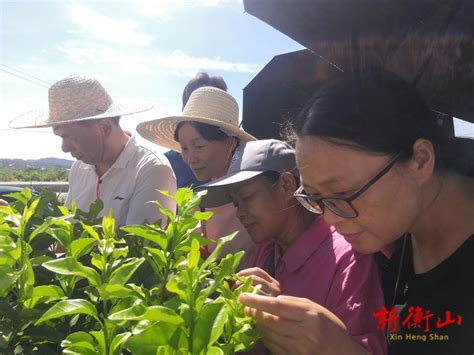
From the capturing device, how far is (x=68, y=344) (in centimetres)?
61

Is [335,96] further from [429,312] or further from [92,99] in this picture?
[92,99]

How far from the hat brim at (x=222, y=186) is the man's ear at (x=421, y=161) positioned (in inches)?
23.5

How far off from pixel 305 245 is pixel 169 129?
1833 mm

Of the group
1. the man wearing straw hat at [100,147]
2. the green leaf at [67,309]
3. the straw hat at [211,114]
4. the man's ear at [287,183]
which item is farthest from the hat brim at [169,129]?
the green leaf at [67,309]

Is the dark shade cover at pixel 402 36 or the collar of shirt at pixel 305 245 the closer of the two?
the dark shade cover at pixel 402 36

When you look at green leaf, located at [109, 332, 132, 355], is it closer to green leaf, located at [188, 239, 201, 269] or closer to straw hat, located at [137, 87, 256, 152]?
green leaf, located at [188, 239, 201, 269]

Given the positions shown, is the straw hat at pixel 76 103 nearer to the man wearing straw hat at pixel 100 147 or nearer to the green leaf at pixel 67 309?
the man wearing straw hat at pixel 100 147

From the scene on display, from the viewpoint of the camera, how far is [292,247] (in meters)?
1.50

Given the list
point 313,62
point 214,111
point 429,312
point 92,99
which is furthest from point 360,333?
point 92,99

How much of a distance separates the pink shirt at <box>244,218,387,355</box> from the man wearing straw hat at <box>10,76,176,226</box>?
104 centimetres

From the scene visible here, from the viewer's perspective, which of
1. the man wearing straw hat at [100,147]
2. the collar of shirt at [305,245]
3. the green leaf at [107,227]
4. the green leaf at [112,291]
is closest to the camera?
the green leaf at [112,291]

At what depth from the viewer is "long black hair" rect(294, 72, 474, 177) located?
1.15 metres

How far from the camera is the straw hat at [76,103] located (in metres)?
2.59

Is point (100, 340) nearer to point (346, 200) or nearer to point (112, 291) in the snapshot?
point (112, 291)
